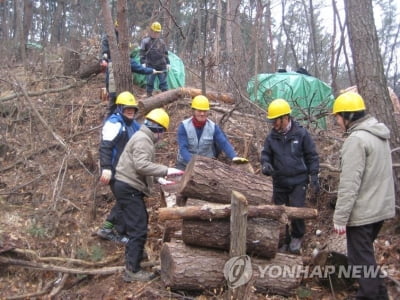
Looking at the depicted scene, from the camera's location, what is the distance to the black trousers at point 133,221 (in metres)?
4.94

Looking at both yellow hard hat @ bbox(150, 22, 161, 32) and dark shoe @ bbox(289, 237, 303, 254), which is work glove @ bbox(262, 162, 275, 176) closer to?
dark shoe @ bbox(289, 237, 303, 254)

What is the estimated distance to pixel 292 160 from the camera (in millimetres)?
5168

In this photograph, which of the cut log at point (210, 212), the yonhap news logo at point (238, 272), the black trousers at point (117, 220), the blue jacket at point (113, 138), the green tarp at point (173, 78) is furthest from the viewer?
the green tarp at point (173, 78)

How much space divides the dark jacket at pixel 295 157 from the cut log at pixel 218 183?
42cm

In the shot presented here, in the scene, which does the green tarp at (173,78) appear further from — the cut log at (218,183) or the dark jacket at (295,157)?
the cut log at (218,183)

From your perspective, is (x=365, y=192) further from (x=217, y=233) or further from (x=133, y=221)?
(x=133, y=221)

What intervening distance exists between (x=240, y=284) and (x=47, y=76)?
9104 mm

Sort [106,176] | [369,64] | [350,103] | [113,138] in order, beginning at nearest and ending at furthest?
[350,103]
[106,176]
[113,138]
[369,64]

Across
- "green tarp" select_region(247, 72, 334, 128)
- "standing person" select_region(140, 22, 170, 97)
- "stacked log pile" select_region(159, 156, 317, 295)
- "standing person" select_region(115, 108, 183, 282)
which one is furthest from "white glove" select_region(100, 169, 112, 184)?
"standing person" select_region(140, 22, 170, 97)

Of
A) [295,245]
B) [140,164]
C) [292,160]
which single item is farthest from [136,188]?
[295,245]

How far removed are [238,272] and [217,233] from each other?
506 millimetres

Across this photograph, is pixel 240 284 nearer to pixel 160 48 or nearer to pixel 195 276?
pixel 195 276

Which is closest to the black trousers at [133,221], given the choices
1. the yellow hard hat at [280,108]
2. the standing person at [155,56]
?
the yellow hard hat at [280,108]

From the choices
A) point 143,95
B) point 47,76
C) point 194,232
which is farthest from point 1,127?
point 194,232
